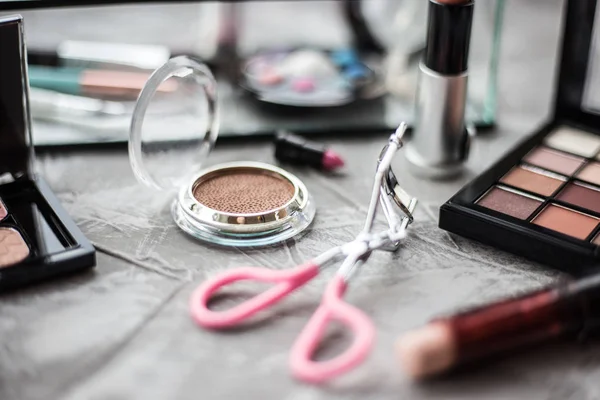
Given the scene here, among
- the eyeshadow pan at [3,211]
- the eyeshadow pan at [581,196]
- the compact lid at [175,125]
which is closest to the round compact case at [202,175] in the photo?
the compact lid at [175,125]

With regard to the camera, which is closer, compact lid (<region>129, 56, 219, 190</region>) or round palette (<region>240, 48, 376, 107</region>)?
compact lid (<region>129, 56, 219, 190</region>)

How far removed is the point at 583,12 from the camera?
69 cm

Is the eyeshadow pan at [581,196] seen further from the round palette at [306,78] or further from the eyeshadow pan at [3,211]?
the eyeshadow pan at [3,211]

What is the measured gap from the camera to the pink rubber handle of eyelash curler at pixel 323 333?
0.48m

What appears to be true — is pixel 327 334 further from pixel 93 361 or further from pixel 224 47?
pixel 224 47

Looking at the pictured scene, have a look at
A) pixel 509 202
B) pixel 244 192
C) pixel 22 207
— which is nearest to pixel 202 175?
pixel 244 192

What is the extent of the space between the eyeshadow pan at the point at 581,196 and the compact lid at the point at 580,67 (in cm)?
10

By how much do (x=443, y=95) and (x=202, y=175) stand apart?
0.70 feet

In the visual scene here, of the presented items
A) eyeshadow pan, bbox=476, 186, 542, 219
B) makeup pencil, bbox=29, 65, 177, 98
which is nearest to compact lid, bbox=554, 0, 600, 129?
eyeshadow pan, bbox=476, 186, 542, 219

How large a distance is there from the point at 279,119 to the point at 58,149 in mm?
213

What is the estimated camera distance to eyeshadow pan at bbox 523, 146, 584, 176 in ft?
2.27

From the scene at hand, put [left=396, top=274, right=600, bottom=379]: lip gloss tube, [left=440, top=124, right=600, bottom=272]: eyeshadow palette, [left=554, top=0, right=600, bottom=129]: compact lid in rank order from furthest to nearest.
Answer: [left=554, top=0, right=600, bottom=129]: compact lid < [left=440, top=124, right=600, bottom=272]: eyeshadow palette < [left=396, top=274, right=600, bottom=379]: lip gloss tube

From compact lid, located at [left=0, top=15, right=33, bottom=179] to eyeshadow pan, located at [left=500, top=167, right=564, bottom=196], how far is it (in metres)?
0.39

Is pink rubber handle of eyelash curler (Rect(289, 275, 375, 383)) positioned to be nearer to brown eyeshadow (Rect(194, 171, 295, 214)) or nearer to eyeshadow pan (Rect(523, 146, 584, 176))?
brown eyeshadow (Rect(194, 171, 295, 214))
